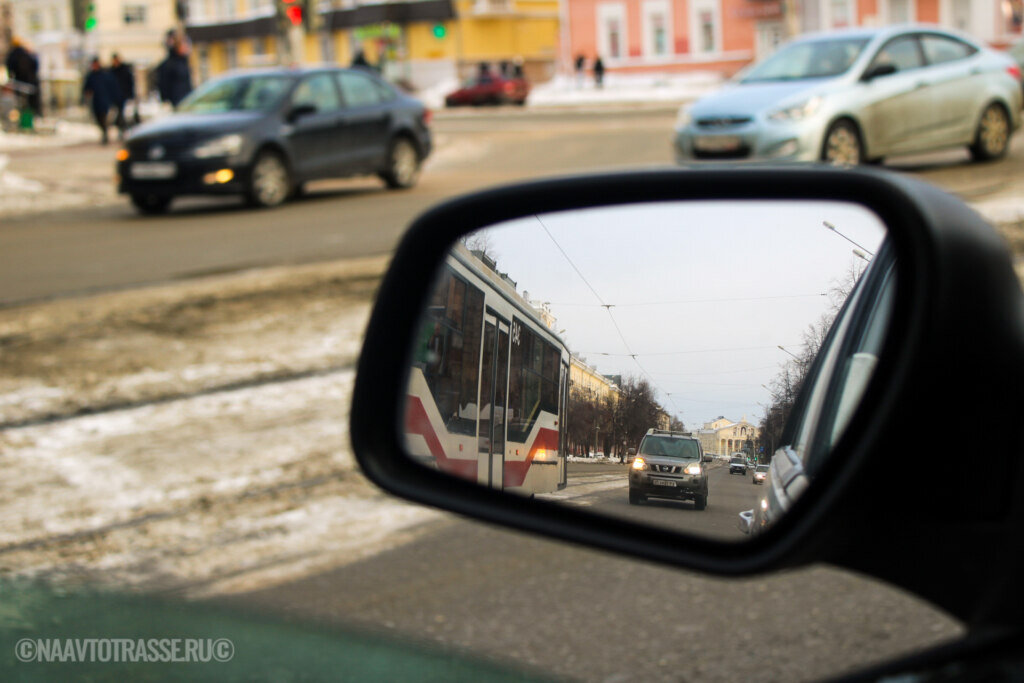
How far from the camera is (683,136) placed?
506 inches

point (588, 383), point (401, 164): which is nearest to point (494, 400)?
point (588, 383)

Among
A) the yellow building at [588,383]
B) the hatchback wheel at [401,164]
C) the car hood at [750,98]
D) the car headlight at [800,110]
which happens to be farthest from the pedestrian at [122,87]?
the yellow building at [588,383]

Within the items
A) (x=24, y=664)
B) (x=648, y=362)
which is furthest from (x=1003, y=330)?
(x=24, y=664)

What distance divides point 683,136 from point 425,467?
11.8m

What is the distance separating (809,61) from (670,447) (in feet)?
40.0

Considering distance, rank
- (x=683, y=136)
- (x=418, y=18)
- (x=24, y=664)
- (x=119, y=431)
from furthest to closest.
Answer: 1. (x=418, y=18)
2. (x=683, y=136)
3. (x=119, y=431)
4. (x=24, y=664)

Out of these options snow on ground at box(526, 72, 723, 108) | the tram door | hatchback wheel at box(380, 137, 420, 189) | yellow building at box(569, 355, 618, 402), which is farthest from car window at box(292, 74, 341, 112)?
snow on ground at box(526, 72, 723, 108)

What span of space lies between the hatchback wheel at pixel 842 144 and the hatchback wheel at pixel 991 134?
79.1 inches

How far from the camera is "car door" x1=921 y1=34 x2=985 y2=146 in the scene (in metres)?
12.1

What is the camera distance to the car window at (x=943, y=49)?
12234 millimetres

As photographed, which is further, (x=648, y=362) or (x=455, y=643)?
(x=455, y=643)

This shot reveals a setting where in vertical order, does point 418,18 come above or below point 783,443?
above

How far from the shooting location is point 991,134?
13.0 m

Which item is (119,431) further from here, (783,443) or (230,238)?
(230,238)
